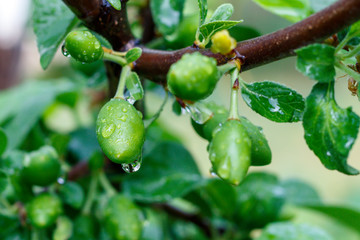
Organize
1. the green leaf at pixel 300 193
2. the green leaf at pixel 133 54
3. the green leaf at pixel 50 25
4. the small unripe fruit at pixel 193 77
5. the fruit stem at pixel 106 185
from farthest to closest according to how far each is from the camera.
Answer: the green leaf at pixel 300 193 < the fruit stem at pixel 106 185 < the green leaf at pixel 50 25 < the green leaf at pixel 133 54 < the small unripe fruit at pixel 193 77

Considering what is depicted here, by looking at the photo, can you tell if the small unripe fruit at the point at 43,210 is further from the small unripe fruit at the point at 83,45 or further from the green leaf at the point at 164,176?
the small unripe fruit at the point at 83,45

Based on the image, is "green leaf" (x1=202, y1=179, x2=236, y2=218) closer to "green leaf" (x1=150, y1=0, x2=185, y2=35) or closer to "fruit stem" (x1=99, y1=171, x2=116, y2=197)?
"fruit stem" (x1=99, y1=171, x2=116, y2=197)

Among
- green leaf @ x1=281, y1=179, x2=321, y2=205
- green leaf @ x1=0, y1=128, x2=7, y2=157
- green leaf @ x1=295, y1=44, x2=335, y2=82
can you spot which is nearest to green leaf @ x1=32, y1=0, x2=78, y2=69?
green leaf @ x1=0, y1=128, x2=7, y2=157

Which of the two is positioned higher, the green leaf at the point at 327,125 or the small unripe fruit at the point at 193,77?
the small unripe fruit at the point at 193,77

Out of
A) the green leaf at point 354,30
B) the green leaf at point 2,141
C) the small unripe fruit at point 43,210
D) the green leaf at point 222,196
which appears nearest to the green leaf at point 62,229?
the small unripe fruit at point 43,210

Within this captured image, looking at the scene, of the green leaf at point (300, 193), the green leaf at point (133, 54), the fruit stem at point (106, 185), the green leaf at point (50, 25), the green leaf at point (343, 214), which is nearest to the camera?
the green leaf at point (133, 54)

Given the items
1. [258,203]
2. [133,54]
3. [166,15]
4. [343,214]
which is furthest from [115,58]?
[343,214]
